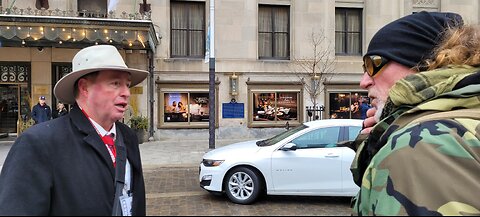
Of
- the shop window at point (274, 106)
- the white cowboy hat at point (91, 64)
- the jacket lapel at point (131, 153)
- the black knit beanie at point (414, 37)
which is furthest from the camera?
the shop window at point (274, 106)

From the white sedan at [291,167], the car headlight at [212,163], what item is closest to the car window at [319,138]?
the white sedan at [291,167]

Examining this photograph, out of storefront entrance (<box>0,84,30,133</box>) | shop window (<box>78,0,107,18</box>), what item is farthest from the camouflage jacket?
storefront entrance (<box>0,84,30,133</box>)

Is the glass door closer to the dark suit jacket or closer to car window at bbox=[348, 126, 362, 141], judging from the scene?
car window at bbox=[348, 126, 362, 141]

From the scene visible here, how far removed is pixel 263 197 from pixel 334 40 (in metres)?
13.0

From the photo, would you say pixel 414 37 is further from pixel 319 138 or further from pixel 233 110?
pixel 233 110

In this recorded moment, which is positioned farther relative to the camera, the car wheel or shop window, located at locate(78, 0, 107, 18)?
shop window, located at locate(78, 0, 107, 18)

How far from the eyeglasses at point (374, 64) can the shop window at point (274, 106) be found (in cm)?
1619

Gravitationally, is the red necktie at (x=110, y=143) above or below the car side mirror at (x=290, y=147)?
above

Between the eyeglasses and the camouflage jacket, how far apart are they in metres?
0.21

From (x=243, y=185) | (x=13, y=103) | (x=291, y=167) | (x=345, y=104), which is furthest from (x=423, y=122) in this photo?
(x=13, y=103)

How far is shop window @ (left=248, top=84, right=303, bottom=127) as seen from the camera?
18016 mm

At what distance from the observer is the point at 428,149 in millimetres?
1138

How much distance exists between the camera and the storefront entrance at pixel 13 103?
1670cm

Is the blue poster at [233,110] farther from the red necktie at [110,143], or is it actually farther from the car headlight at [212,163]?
the red necktie at [110,143]
